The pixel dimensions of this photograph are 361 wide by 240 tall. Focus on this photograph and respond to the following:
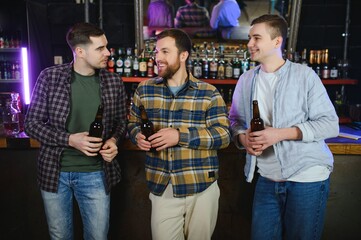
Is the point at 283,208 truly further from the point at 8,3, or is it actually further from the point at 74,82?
the point at 8,3

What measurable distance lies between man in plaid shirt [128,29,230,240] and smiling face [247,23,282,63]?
0.33 metres

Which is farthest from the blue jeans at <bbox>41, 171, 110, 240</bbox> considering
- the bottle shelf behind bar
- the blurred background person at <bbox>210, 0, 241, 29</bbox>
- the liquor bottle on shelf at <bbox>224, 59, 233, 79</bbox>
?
the blurred background person at <bbox>210, 0, 241, 29</bbox>

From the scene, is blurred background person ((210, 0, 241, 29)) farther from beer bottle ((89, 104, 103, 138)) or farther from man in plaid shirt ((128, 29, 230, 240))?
beer bottle ((89, 104, 103, 138))

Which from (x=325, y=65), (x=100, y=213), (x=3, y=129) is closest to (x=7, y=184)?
(x=3, y=129)

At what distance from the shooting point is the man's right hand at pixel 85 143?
2.00m

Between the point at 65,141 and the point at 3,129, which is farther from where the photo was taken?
the point at 3,129

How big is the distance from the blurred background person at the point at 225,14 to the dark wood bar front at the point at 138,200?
2.30 meters

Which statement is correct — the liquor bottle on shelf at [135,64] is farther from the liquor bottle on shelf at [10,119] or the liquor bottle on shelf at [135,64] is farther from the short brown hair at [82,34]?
the short brown hair at [82,34]

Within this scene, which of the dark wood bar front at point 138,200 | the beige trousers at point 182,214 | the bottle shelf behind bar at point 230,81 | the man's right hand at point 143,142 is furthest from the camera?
the bottle shelf behind bar at point 230,81

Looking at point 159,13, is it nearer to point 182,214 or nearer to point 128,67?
point 128,67

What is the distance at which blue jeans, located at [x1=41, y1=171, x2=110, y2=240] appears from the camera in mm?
2188

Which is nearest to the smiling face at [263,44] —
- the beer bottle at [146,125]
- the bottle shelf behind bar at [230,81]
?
the beer bottle at [146,125]

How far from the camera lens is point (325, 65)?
453 cm

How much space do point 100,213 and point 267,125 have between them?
1.09 m
